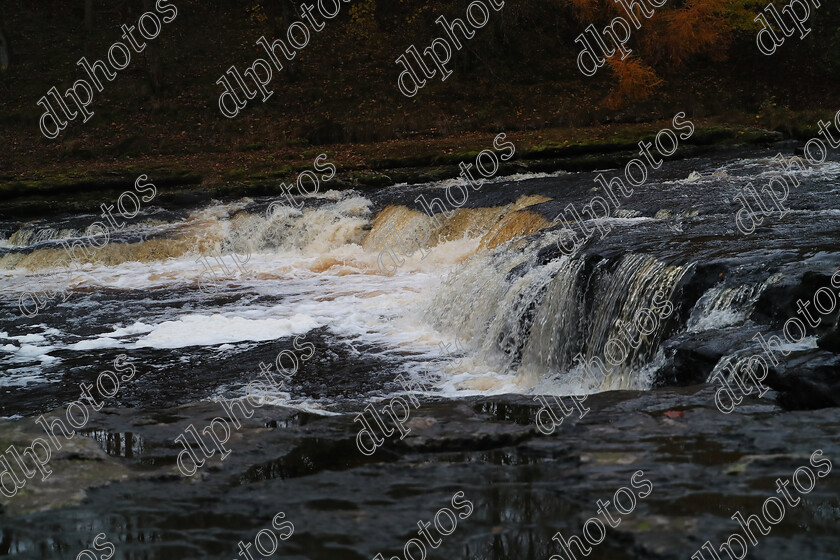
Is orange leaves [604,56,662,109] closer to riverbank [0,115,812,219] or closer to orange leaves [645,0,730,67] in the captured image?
orange leaves [645,0,730,67]

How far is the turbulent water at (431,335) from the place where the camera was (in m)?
4.01

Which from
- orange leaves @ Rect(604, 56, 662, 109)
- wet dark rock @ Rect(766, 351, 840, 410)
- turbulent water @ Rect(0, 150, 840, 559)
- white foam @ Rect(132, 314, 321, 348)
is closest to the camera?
turbulent water @ Rect(0, 150, 840, 559)

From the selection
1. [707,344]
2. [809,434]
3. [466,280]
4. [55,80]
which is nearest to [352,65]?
[55,80]

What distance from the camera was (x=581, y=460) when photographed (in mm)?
4328

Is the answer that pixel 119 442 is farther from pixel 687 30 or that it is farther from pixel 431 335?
pixel 687 30

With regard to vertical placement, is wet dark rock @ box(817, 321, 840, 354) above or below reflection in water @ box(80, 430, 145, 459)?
below

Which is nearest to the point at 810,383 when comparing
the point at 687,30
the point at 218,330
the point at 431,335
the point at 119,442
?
the point at 119,442

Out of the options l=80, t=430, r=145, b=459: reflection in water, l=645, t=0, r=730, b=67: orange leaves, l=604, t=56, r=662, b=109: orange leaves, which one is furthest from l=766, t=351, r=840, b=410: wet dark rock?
l=645, t=0, r=730, b=67: orange leaves

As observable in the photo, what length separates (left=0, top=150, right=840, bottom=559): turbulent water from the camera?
4.01m

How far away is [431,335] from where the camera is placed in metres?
10.2

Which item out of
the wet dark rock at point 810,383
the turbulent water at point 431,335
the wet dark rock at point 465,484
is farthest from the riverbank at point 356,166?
the wet dark rock at point 465,484

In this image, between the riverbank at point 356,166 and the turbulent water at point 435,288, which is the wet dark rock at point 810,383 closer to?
the turbulent water at point 435,288

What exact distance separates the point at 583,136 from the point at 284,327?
1263 centimetres

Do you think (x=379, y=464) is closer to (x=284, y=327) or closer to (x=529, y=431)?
(x=529, y=431)
